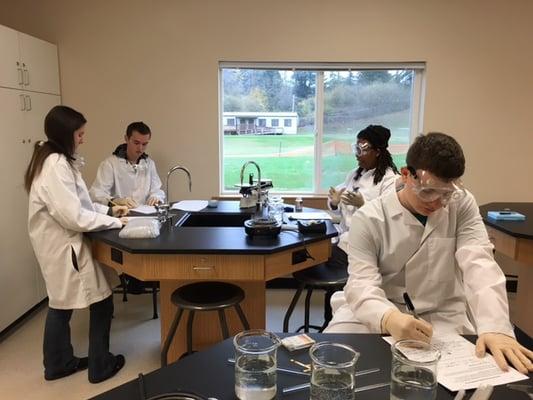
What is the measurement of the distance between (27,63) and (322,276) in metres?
2.63

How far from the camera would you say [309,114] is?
3883mm

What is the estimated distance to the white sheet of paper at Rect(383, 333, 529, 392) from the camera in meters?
1.03

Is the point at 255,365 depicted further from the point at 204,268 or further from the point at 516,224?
the point at 516,224

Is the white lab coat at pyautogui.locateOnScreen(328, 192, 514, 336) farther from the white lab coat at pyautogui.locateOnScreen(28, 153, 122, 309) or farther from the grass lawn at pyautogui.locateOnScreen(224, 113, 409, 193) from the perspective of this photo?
the grass lawn at pyautogui.locateOnScreen(224, 113, 409, 193)

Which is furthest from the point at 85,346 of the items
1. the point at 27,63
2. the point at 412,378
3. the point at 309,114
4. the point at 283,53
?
the point at 283,53

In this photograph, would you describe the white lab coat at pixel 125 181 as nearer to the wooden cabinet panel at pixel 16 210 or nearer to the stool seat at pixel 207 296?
the wooden cabinet panel at pixel 16 210

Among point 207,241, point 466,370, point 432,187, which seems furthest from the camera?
point 207,241

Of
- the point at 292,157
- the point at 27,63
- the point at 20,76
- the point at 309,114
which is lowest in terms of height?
the point at 292,157

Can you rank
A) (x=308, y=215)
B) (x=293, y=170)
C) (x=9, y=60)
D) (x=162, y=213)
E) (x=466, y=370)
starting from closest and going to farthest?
(x=466, y=370) → (x=162, y=213) → (x=308, y=215) → (x=9, y=60) → (x=293, y=170)

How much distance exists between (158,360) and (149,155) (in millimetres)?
1823

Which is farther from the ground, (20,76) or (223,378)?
(20,76)

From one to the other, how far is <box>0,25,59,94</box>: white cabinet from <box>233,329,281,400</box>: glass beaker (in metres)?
→ 2.69

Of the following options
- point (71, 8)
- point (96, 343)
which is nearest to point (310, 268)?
point (96, 343)

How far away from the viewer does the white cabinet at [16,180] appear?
2879 mm
